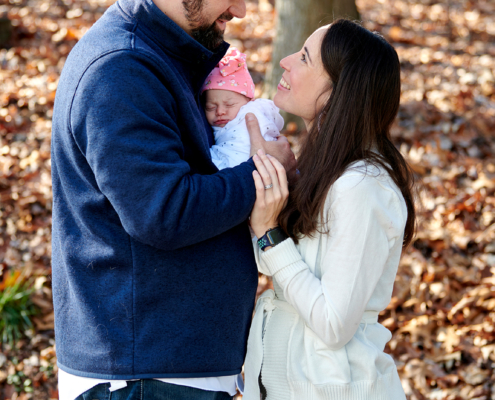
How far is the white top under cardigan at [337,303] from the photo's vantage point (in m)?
1.89

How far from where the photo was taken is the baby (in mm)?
2354

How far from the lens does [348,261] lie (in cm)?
→ 188

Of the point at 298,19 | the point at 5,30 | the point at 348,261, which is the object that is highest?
the point at 348,261

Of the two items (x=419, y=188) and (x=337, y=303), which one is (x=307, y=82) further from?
(x=419, y=188)

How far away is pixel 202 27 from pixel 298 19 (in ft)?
10.9

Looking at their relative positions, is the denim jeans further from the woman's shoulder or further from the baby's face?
the baby's face

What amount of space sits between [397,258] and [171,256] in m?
0.95

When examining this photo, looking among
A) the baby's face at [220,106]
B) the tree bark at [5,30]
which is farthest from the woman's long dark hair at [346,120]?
the tree bark at [5,30]

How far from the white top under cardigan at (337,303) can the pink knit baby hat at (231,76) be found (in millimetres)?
768

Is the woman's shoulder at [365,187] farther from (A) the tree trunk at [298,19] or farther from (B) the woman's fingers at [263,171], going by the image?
(A) the tree trunk at [298,19]

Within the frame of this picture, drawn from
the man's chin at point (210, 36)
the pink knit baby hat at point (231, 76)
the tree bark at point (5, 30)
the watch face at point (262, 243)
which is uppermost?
the man's chin at point (210, 36)

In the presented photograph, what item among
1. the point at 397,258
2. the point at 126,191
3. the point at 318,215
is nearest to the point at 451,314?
the point at 397,258

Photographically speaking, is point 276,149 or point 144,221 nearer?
point 144,221

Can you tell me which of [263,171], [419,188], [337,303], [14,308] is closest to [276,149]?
[263,171]
